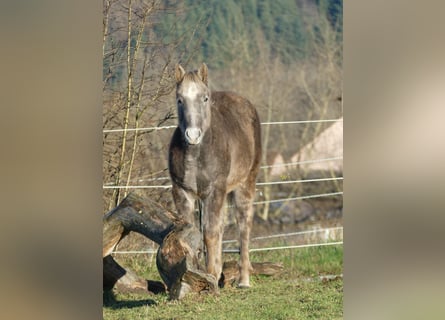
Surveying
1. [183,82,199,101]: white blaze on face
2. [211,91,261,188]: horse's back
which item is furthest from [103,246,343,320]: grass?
[183,82,199,101]: white blaze on face

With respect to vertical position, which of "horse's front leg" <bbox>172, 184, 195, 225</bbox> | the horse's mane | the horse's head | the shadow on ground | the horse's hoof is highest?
the horse's mane

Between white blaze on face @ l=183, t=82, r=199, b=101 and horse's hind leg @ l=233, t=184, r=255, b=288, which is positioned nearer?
white blaze on face @ l=183, t=82, r=199, b=101

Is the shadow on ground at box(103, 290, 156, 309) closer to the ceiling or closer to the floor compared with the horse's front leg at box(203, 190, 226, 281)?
closer to the floor

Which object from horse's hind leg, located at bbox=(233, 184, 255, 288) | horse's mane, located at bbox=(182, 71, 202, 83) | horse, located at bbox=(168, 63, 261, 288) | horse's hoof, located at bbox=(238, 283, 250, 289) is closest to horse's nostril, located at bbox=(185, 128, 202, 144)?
horse, located at bbox=(168, 63, 261, 288)

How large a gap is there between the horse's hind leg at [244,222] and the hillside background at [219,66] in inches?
4.5

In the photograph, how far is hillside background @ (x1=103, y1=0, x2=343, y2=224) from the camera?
6.33 metres

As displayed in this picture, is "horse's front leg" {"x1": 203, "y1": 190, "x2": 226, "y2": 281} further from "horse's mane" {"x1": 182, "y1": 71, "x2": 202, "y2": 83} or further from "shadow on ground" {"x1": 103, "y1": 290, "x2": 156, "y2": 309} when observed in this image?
"horse's mane" {"x1": 182, "y1": 71, "x2": 202, "y2": 83}

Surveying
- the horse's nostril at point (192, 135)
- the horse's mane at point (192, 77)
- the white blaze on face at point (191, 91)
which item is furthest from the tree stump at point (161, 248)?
the horse's mane at point (192, 77)

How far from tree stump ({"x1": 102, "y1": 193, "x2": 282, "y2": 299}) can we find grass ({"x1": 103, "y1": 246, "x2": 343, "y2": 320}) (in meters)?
0.07

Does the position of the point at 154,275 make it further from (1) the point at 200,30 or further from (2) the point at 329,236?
(1) the point at 200,30

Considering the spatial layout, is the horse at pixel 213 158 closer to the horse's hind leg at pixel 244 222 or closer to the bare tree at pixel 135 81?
the horse's hind leg at pixel 244 222

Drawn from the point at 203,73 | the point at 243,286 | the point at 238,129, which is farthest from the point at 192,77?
the point at 243,286
